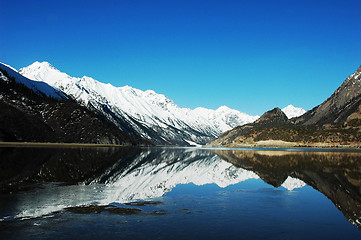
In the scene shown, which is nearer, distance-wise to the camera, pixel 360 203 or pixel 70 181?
pixel 360 203

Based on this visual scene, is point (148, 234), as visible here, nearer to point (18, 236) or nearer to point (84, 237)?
point (84, 237)

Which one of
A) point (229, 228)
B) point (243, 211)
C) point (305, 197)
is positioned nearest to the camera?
point (229, 228)

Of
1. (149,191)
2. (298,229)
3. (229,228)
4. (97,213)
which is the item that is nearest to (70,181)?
(149,191)

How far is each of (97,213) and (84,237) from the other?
5.77 m

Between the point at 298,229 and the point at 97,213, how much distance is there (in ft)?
45.6

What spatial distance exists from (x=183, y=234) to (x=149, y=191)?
1636 cm

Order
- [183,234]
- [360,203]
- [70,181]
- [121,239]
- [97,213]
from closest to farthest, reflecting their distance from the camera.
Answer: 1. [121,239]
2. [183,234]
3. [97,213]
4. [360,203]
5. [70,181]

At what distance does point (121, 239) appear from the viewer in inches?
680

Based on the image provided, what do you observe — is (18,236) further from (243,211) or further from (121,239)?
(243,211)

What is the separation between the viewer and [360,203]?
28.2 m

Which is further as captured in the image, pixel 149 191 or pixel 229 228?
pixel 149 191

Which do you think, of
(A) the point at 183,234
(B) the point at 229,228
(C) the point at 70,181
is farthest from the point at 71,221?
(C) the point at 70,181

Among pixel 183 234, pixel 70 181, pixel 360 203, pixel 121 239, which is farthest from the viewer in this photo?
pixel 70 181

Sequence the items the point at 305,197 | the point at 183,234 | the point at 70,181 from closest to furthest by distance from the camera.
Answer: the point at 183,234, the point at 305,197, the point at 70,181
